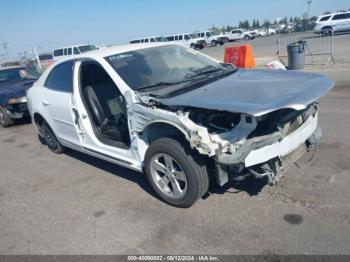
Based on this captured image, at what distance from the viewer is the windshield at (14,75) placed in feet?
34.3

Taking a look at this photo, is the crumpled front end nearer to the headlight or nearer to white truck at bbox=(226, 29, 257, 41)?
the headlight

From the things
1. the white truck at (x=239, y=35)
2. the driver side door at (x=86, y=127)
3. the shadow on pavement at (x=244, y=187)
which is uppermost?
the driver side door at (x=86, y=127)

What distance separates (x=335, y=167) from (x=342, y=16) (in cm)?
3203

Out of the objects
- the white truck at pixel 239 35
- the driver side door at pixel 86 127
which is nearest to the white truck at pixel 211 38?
the white truck at pixel 239 35

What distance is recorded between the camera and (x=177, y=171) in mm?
3580

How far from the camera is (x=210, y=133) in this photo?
11.1ft

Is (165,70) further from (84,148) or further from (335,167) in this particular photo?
(335,167)

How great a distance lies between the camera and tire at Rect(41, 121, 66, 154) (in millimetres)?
5938

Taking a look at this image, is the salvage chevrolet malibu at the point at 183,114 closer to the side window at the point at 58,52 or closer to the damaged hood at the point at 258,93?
the damaged hood at the point at 258,93

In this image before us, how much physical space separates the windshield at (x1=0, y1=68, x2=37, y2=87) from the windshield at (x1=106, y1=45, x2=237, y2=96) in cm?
719


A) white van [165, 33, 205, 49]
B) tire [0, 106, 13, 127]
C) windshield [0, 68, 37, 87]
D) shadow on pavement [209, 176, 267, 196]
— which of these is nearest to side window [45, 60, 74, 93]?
shadow on pavement [209, 176, 267, 196]

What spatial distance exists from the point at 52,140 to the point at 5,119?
3.64 metres

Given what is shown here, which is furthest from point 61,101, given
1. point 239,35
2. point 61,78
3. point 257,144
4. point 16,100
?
point 239,35

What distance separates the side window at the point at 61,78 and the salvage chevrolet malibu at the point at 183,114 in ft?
0.08
